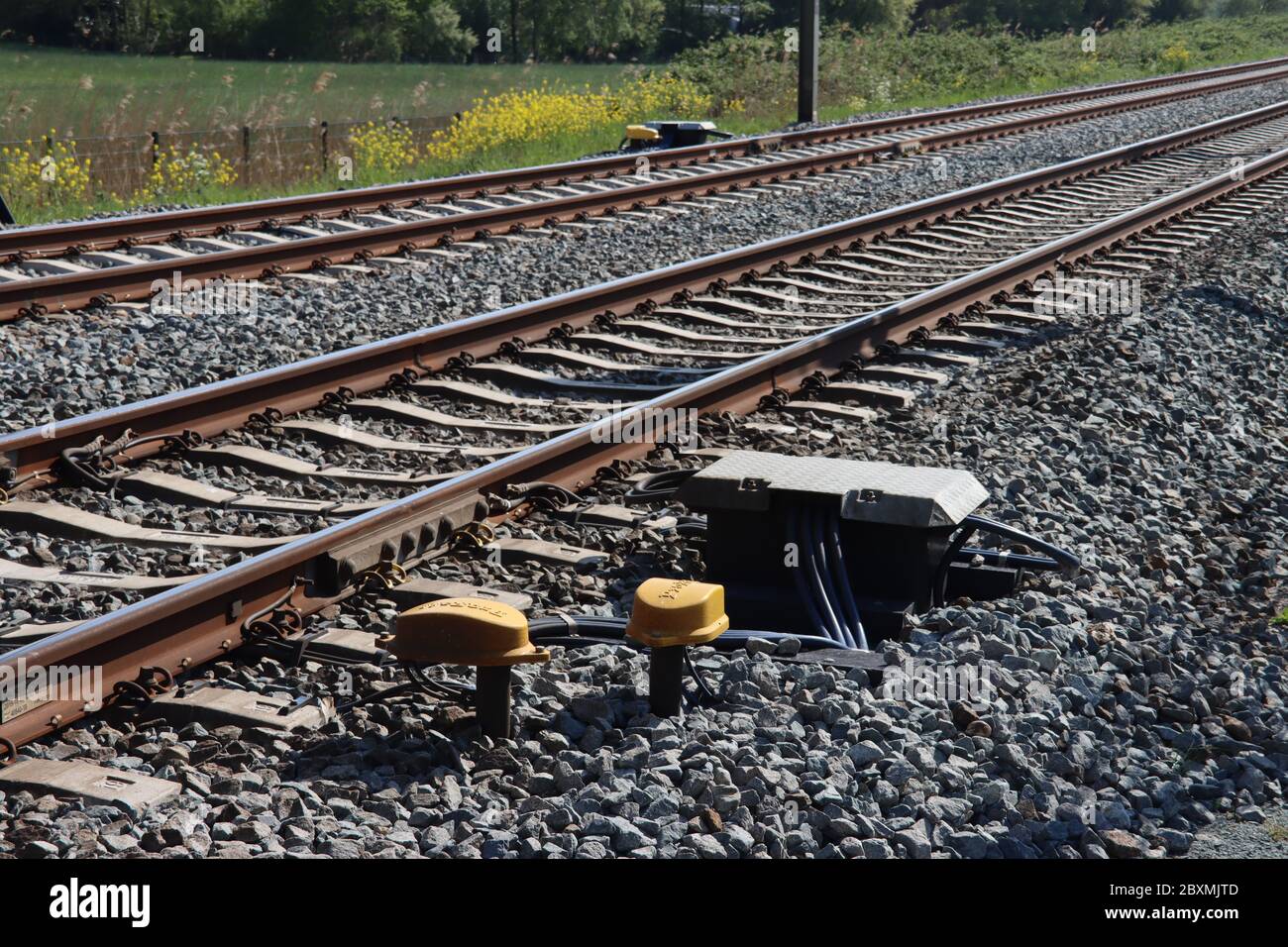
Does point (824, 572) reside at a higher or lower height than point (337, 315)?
lower

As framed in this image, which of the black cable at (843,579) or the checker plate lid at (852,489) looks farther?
the checker plate lid at (852,489)

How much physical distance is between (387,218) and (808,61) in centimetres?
1200

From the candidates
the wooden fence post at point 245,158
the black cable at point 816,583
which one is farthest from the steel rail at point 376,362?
the wooden fence post at point 245,158

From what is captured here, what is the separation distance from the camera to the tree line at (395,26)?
56.2 metres

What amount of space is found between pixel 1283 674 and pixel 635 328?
5.32 meters

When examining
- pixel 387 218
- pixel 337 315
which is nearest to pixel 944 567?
pixel 337 315

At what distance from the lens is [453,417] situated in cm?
699

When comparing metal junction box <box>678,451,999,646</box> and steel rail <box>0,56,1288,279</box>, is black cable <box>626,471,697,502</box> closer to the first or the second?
metal junction box <box>678,451,999,646</box>

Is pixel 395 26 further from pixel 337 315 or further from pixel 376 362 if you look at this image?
pixel 376 362

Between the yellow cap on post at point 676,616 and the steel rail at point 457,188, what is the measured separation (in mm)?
6311
